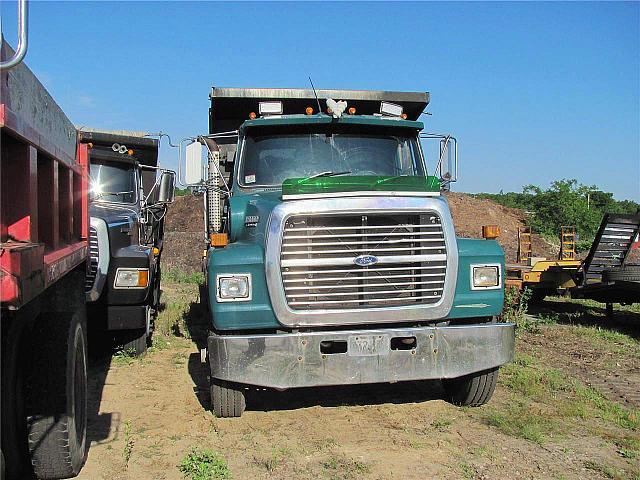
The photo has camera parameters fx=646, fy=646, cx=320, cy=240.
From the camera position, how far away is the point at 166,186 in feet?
28.8

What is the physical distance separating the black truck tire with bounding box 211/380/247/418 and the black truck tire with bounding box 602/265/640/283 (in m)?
6.54

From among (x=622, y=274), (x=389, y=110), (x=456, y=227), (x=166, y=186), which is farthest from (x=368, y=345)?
(x=456, y=227)

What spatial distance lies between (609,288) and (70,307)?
26.9 feet

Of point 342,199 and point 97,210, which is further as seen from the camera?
point 97,210

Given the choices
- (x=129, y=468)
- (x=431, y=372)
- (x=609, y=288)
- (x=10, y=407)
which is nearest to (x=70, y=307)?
(x=10, y=407)

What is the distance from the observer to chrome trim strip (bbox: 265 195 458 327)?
477 centimetres

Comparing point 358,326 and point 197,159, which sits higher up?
point 197,159

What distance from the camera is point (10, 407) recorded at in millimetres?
3398

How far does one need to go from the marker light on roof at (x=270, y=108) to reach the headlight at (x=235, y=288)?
2.42 metres

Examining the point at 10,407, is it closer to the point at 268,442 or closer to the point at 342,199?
the point at 268,442

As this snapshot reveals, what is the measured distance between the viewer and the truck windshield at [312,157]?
20.5 ft

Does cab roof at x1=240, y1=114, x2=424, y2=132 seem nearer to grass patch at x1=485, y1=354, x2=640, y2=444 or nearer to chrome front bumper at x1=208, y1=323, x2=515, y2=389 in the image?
chrome front bumper at x1=208, y1=323, x2=515, y2=389

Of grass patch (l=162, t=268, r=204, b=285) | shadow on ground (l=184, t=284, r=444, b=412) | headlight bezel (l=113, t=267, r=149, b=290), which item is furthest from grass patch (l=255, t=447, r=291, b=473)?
grass patch (l=162, t=268, r=204, b=285)

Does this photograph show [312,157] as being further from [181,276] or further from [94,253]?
[181,276]
